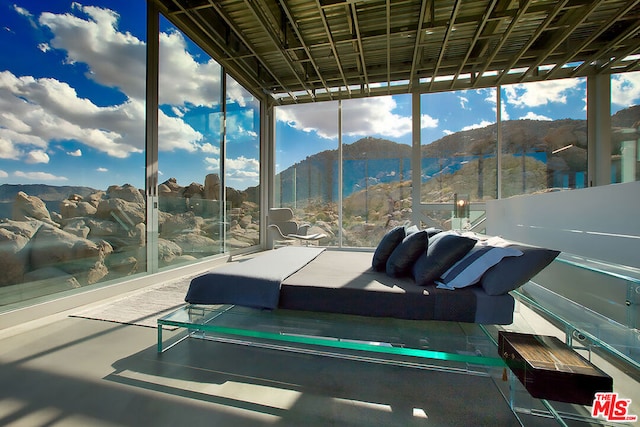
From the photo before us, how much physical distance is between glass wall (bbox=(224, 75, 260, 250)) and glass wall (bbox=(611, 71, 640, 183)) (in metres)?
6.52

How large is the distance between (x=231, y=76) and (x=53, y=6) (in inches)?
110

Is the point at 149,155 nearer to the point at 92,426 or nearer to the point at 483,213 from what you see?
the point at 92,426

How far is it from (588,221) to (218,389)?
2.98 m

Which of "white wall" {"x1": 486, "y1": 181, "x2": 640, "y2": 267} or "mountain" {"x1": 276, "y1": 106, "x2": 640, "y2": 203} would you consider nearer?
"white wall" {"x1": 486, "y1": 181, "x2": 640, "y2": 267}

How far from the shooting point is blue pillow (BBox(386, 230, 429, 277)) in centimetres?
222

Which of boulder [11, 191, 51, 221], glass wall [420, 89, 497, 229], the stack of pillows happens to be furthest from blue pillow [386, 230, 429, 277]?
glass wall [420, 89, 497, 229]

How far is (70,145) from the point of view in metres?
2.85

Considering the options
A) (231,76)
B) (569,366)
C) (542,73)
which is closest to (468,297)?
(569,366)

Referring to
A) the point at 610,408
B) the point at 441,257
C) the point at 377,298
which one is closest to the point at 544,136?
the point at 441,257

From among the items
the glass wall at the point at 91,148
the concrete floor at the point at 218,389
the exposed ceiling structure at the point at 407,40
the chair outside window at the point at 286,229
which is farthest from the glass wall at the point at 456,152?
the concrete floor at the point at 218,389

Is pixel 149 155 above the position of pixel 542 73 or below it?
below

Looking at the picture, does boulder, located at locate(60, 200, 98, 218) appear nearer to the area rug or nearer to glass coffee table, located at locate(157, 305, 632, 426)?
the area rug

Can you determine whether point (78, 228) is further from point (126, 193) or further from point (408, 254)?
point (408, 254)

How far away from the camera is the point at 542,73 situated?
Result: 17.5 ft
